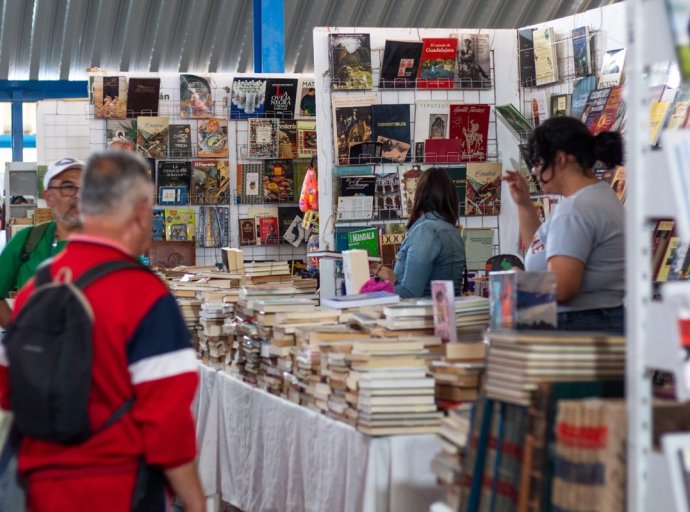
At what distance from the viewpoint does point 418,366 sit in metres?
3.42

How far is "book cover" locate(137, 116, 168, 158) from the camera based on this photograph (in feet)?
27.0

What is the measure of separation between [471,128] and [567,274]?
341 centimetres

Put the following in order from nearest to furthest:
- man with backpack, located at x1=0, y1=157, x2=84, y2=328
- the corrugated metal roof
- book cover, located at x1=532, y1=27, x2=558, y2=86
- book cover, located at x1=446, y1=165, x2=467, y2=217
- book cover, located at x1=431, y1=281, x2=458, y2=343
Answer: book cover, located at x1=431, y1=281, x2=458, y2=343, man with backpack, located at x1=0, y1=157, x2=84, y2=328, book cover, located at x1=532, y1=27, x2=558, y2=86, book cover, located at x1=446, y1=165, x2=467, y2=217, the corrugated metal roof

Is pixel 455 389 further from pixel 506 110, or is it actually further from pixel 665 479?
pixel 506 110

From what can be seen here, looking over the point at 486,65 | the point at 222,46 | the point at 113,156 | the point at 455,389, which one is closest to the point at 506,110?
the point at 486,65

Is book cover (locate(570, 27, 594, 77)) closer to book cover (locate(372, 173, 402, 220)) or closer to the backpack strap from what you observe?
book cover (locate(372, 173, 402, 220))

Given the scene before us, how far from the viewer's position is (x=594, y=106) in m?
5.96

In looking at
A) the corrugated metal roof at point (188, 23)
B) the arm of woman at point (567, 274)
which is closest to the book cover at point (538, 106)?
the arm of woman at point (567, 274)

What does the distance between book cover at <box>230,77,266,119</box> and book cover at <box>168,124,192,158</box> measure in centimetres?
37

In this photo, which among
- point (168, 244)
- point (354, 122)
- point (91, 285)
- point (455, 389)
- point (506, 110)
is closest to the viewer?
point (91, 285)

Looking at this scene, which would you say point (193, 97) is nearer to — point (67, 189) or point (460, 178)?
point (460, 178)

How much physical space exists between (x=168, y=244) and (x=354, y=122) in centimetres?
202

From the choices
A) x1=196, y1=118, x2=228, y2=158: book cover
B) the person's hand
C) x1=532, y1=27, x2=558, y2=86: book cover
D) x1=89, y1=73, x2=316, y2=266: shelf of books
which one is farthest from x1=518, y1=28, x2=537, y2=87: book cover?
x1=196, y1=118, x2=228, y2=158: book cover

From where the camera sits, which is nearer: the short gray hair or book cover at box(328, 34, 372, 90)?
the short gray hair
